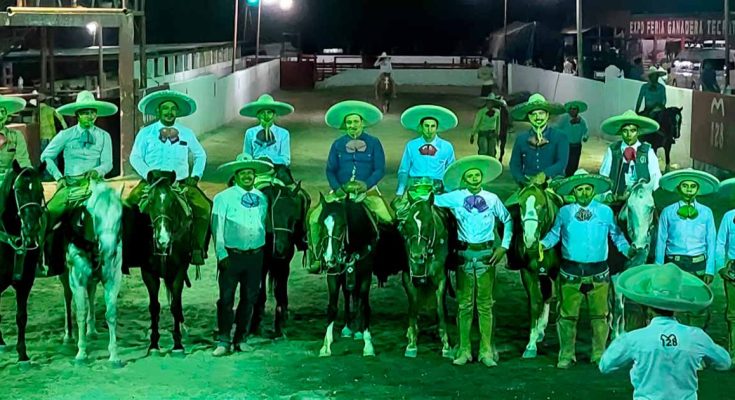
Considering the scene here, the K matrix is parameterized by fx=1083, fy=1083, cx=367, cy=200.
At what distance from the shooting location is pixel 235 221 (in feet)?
28.2

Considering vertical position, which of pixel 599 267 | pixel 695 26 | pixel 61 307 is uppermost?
pixel 695 26

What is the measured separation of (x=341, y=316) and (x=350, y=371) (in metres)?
1.81

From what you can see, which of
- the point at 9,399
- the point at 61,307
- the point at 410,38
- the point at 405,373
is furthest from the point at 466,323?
the point at 410,38

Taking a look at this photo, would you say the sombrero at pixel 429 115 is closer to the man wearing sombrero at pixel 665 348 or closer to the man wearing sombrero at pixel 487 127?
the man wearing sombrero at pixel 665 348

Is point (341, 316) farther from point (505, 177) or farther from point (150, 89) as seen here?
point (150, 89)

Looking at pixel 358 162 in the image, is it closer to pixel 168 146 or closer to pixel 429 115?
pixel 429 115

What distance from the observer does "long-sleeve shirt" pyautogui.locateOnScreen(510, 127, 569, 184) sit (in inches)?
366

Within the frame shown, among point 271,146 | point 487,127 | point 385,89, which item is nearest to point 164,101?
point 271,146

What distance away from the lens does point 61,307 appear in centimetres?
1066

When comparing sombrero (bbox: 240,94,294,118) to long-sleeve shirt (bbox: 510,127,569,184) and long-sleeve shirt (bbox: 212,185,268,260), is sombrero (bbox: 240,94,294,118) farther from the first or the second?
long-sleeve shirt (bbox: 510,127,569,184)

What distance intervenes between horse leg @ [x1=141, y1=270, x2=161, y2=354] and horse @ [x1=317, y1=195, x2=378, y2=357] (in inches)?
53.9

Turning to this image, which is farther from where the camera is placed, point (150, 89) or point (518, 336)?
point (150, 89)

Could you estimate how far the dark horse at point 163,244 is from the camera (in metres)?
8.30

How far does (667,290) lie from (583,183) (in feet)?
10.6
